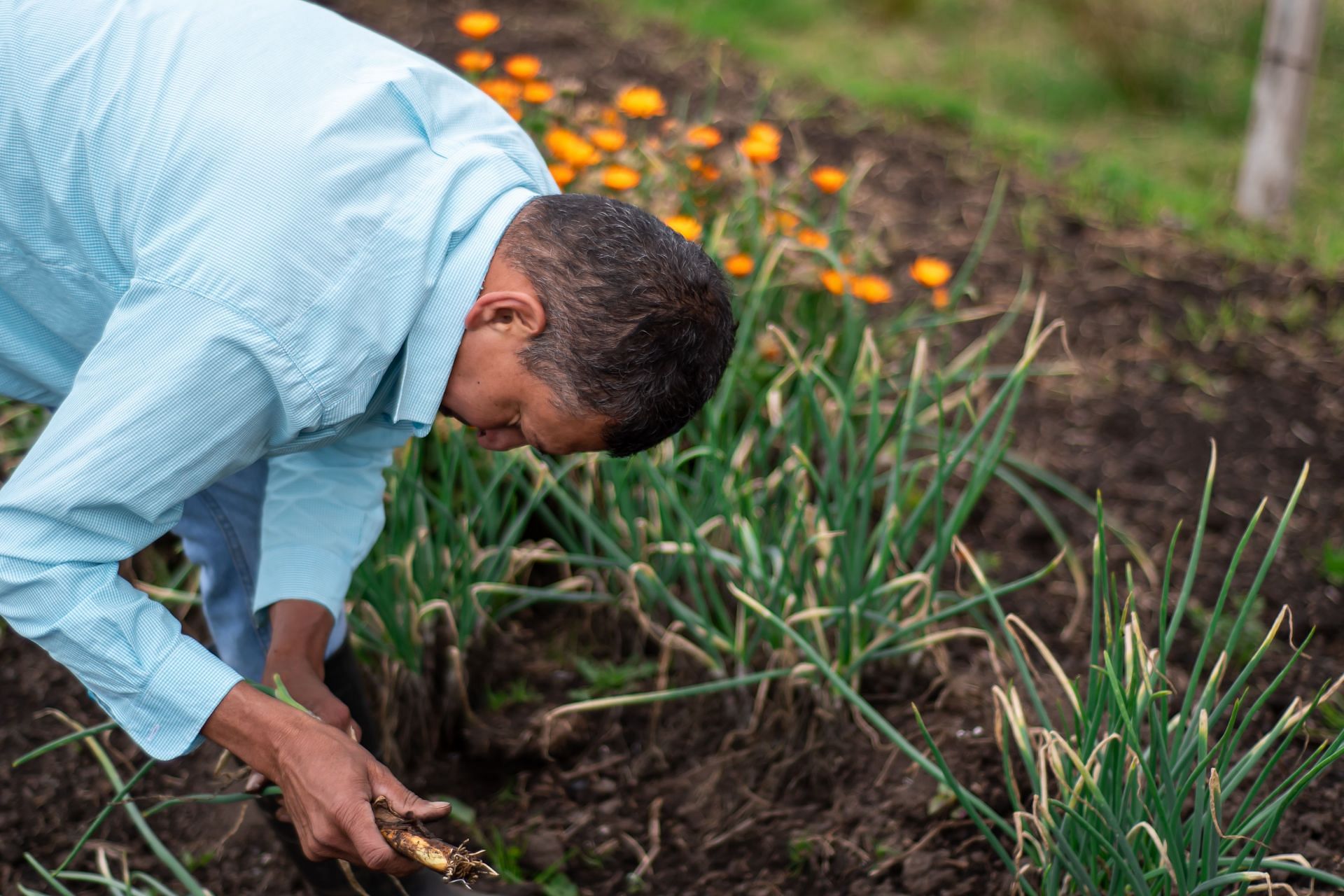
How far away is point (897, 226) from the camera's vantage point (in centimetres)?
371

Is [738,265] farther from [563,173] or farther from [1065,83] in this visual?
[1065,83]

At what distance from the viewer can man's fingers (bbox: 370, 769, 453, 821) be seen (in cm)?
123

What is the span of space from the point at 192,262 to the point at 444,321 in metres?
0.26

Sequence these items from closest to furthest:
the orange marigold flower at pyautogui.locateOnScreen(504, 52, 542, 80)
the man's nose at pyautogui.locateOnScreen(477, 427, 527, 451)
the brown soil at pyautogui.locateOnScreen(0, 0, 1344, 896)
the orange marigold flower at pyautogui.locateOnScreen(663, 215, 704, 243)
A: 1. the man's nose at pyautogui.locateOnScreen(477, 427, 527, 451)
2. the brown soil at pyautogui.locateOnScreen(0, 0, 1344, 896)
3. the orange marigold flower at pyautogui.locateOnScreen(663, 215, 704, 243)
4. the orange marigold flower at pyautogui.locateOnScreen(504, 52, 542, 80)

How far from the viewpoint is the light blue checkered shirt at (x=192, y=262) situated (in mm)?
1179

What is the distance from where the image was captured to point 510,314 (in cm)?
131

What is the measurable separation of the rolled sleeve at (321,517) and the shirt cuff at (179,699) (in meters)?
0.33

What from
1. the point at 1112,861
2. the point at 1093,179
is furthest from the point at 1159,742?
the point at 1093,179

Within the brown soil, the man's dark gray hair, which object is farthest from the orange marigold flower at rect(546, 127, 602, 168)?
the man's dark gray hair

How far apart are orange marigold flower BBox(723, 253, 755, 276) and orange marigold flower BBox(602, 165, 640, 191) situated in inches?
9.8

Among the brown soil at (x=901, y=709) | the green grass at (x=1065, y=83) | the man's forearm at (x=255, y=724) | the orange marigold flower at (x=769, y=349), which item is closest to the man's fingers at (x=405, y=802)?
the man's forearm at (x=255, y=724)

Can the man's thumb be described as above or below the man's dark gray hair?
below

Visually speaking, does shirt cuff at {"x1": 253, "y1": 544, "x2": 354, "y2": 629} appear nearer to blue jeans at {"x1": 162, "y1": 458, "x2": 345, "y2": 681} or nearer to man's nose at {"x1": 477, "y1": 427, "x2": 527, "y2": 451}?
blue jeans at {"x1": 162, "y1": 458, "x2": 345, "y2": 681}

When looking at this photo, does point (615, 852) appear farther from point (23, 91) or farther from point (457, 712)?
point (23, 91)
